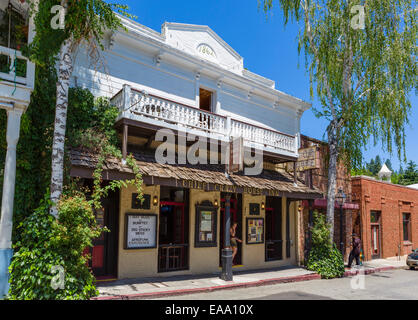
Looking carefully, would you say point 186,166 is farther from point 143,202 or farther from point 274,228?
point 274,228

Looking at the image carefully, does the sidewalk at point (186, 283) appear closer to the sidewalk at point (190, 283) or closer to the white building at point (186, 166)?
the sidewalk at point (190, 283)

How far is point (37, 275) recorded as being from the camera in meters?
6.88

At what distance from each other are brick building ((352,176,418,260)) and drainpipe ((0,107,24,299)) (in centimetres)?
1825

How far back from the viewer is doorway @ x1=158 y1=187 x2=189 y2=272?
39.1 ft

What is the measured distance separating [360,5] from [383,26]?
1414mm

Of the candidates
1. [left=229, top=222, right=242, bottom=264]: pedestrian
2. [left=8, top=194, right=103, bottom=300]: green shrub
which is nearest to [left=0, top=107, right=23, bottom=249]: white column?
[left=8, top=194, right=103, bottom=300]: green shrub

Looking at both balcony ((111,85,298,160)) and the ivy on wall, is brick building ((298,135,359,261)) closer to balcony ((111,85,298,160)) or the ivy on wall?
balcony ((111,85,298,160))

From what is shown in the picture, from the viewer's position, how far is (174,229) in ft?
41.1

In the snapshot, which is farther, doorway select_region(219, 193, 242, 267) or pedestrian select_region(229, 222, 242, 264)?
doorway select_region(219, 193, 242, 267)

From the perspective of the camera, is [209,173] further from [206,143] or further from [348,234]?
[348,234]

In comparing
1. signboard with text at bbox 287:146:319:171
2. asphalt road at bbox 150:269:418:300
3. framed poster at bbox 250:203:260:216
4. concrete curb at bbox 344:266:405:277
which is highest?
signboard with text at bbox 287:146:319:171

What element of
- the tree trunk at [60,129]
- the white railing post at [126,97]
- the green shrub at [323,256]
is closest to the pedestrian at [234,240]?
the green shrub at [323,256]

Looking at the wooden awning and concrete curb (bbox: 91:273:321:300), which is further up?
the wooden awning

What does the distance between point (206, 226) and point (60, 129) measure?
273 inches
